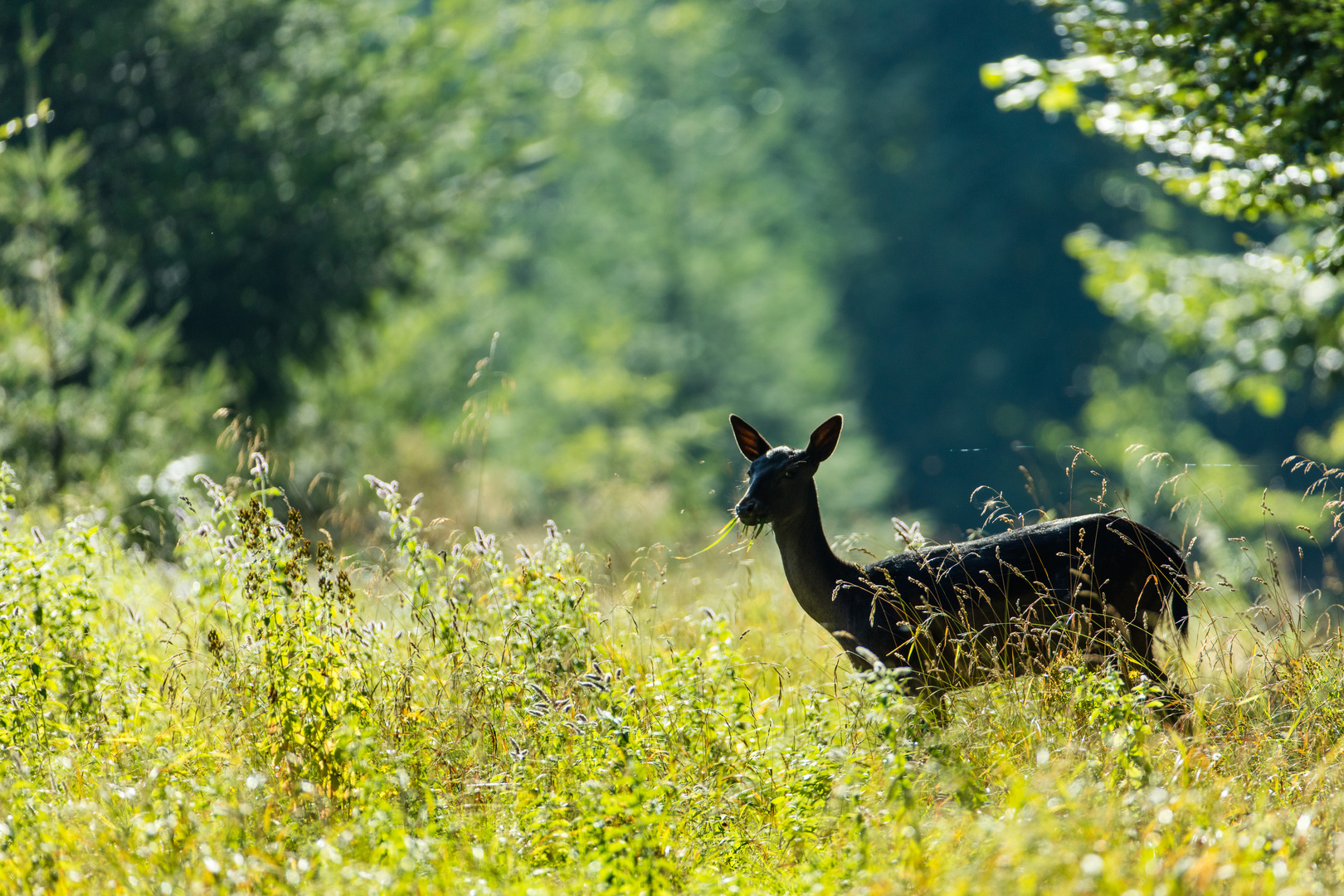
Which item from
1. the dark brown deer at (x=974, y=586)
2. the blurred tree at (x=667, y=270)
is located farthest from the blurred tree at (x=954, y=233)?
the dark brown deer at (x=974, y=586)

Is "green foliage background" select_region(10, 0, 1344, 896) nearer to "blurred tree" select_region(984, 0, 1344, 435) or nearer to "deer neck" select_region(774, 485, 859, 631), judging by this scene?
"blurred tree" select_region(984, 0, 1344, 435)

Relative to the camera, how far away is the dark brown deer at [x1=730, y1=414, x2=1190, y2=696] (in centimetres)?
444

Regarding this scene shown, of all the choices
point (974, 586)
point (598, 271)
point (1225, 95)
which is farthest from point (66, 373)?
point (598, 271)

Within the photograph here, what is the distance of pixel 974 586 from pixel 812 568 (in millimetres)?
617

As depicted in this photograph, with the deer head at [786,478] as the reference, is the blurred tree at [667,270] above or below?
below

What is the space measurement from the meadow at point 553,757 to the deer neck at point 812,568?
1.03ft

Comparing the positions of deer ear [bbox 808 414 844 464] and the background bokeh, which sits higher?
deer ear [bbox 808 414 844 464]

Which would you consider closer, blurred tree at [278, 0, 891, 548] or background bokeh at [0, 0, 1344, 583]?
background bokeh at [0, 0, 1344, 583]

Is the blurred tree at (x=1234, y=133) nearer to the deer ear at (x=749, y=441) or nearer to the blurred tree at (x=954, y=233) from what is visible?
the deer ear at (x=749, y=441)

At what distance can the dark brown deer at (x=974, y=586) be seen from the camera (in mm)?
4438

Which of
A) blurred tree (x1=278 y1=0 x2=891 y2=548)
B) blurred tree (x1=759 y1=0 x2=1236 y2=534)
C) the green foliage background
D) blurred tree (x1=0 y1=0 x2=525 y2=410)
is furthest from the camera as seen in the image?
blurred tree (x1=759 y1=0 x2=1236 y2=534)

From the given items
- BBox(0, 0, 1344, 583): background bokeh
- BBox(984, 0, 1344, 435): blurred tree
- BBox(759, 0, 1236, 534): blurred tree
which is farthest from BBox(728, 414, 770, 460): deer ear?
BBox(759, 0, 1236, 534): blurred tree

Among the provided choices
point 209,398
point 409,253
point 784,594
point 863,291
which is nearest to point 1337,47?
point 784,594

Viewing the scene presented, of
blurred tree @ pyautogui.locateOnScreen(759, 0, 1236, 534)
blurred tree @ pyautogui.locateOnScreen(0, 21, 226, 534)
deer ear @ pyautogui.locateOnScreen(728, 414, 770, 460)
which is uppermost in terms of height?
deer ear @ pyautogui.locateOnScreen(728, 414, 770, 460)
